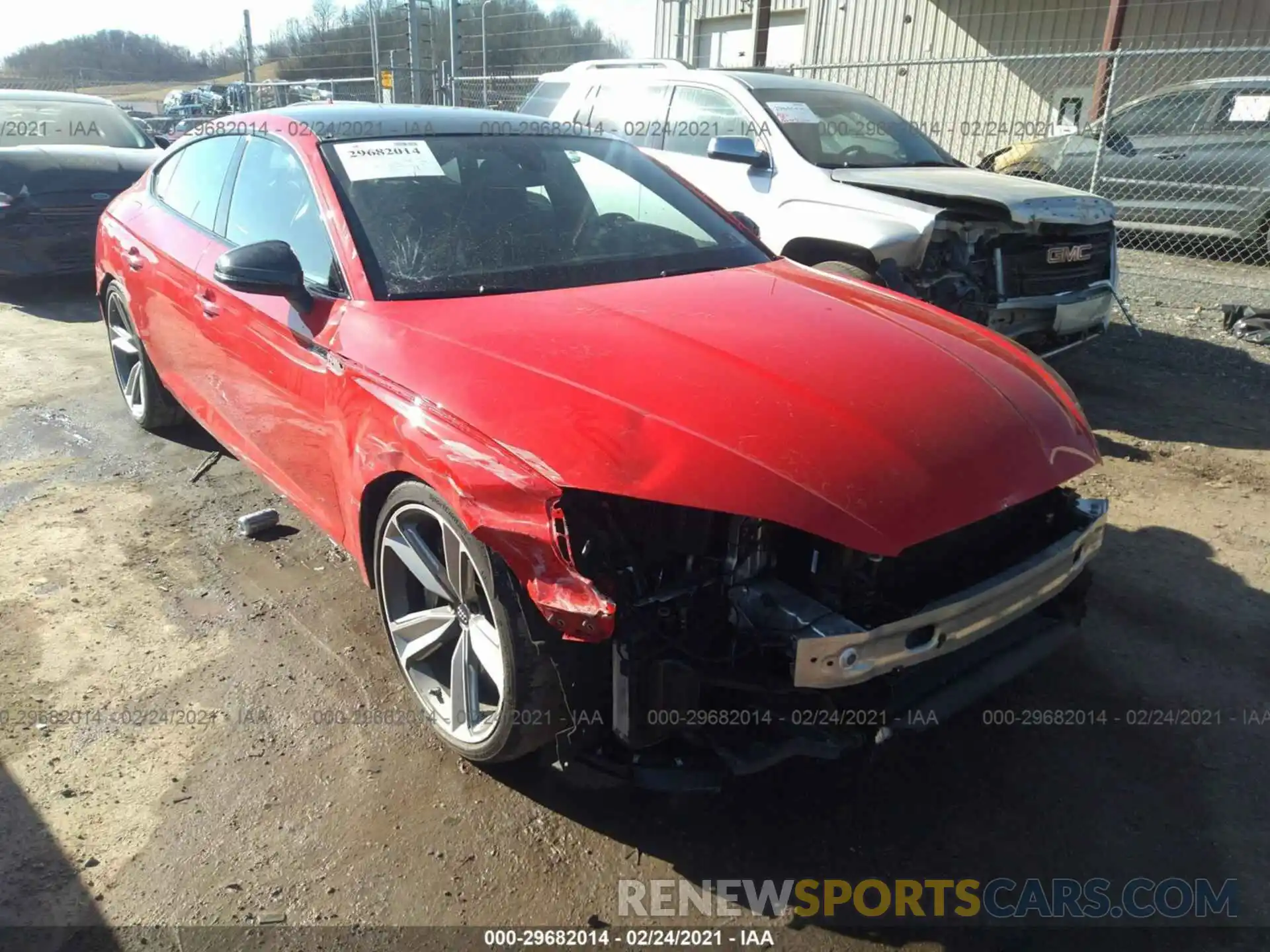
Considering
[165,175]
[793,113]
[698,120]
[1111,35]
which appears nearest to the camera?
[165,175]

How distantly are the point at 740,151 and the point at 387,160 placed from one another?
3208 millimetres

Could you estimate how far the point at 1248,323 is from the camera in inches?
286

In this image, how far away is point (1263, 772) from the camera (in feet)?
8.82

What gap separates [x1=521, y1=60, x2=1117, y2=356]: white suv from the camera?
5336 mm

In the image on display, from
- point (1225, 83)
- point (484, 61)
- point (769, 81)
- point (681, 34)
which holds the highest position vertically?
point (681, 34)

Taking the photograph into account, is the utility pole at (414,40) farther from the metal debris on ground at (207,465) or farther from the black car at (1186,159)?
the metal debris on ground at (207,465)

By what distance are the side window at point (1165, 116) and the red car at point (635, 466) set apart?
8415 mm

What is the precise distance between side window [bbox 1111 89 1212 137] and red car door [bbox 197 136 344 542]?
9.37 metres

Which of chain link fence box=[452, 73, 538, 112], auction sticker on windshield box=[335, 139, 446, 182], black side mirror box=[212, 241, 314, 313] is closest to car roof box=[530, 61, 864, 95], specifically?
auction sticker on windshield box=[335, 139, 446, 182]

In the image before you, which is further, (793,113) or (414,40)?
(414,40)

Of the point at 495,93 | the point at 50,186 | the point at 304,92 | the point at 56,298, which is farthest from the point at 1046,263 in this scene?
the point at 304,92

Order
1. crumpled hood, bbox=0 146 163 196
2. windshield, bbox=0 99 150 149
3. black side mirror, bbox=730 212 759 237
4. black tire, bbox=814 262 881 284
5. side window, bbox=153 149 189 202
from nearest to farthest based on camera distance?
black side mirror, bbox=730 212 759 237 < side window, bbox=153 149 189 202 < black tire, bbox=814 262 881 284 < crumpled hood, bbox=0 146 163 196 < windshield, bbox=0 99 150 149

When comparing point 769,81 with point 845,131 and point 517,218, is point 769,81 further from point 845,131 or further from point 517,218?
point 517,218

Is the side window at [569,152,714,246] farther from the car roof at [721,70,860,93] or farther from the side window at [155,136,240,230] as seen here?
the car roof at [721,70,860,93]
